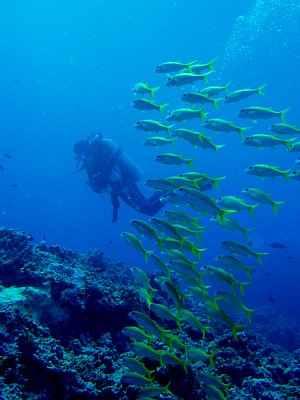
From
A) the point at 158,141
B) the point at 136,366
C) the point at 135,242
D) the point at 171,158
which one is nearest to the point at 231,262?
the point at 135,242

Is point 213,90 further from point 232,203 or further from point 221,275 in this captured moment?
point 221,275

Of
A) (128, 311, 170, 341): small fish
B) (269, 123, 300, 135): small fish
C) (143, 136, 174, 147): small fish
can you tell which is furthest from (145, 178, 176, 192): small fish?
(128, 311, 170, 341): small fish

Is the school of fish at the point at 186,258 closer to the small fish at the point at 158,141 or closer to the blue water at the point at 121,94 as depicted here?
the small fish at the point at 158,141

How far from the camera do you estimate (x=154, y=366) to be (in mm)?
4426

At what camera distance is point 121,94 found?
319ft

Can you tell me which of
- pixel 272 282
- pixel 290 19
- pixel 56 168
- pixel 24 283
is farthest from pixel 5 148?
pixel 24 283

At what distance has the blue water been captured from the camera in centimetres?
5059

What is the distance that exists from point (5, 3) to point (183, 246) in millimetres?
91059

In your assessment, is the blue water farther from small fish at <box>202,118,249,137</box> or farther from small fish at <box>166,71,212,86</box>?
small fish at <box>166,71,212,86</box>

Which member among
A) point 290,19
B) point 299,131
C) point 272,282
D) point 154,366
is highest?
point 290,19

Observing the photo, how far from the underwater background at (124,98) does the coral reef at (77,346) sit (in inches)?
109

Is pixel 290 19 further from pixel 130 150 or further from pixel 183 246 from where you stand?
pixel 130 150

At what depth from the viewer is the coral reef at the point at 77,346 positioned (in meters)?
4.12

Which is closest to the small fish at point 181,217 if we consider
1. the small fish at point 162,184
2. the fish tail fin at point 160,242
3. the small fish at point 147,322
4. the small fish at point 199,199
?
the small fish at point 162,184
